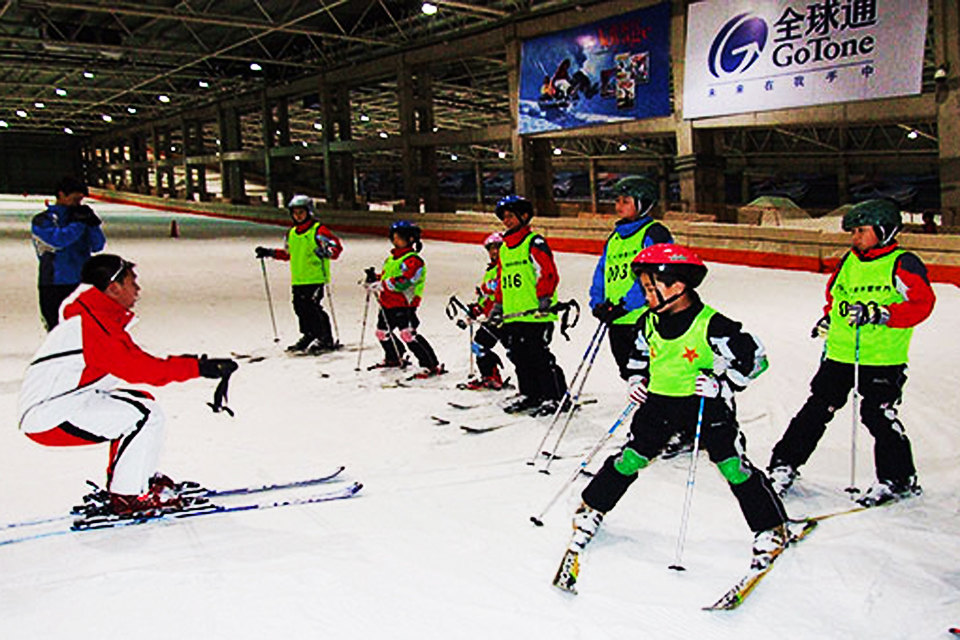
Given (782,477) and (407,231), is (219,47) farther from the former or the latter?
(782,477)

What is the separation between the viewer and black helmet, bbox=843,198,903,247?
12.5 feet

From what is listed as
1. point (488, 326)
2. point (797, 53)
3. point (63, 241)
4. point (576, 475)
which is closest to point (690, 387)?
point (576, 475)

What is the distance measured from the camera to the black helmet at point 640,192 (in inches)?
185

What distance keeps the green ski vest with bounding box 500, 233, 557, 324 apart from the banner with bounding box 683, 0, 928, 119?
1024 centimetres

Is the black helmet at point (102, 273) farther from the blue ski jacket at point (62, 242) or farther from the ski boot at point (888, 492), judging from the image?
the ski boot at point (888, 492)

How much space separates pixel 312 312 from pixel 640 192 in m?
4.54

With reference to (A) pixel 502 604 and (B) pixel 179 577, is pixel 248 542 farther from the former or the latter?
(A) pixel 502 604

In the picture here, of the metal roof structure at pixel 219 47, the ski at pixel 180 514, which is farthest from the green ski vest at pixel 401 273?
the metal roof structure at pixel 219 47

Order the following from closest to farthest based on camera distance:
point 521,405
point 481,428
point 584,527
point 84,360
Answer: point 584,527
point 84,360
point 481,428
point 521,405

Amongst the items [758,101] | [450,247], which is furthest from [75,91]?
[758,101]

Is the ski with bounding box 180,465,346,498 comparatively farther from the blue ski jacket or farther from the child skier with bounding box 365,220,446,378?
the blue ski jacket

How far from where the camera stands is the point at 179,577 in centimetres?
328

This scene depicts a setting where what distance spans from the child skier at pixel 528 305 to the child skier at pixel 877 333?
1.96 m

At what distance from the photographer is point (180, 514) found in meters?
3.89
